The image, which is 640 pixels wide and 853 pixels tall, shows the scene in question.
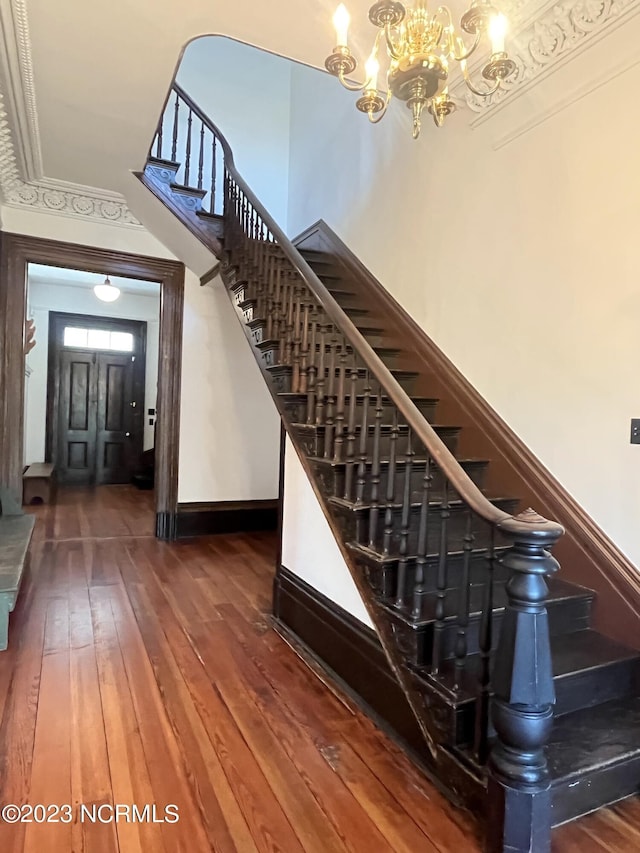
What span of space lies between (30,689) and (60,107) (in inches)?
124

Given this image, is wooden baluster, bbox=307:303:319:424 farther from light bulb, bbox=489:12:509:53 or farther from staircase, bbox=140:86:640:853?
light bulb, bbox=489:12:509:53

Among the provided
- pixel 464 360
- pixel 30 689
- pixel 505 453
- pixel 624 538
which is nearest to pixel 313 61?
pixel 464 360

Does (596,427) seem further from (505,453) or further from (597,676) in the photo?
(597,676)

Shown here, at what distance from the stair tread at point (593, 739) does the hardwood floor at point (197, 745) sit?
0.57 ft

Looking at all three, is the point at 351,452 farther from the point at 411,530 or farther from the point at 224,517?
the point at 224,517

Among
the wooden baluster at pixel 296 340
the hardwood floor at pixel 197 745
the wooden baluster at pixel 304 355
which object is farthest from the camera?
the wooden baluster at pixel 296 340

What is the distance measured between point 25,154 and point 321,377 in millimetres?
2864

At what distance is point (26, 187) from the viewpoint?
426 centimetres

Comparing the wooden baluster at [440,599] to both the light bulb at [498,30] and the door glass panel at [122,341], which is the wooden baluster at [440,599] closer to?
the light bulb at [498,30]

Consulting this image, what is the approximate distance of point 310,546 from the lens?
2.73 m

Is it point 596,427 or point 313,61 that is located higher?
point 313,61

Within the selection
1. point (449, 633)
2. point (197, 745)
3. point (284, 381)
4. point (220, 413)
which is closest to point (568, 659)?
point (449, 633)

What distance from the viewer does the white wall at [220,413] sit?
5008 millimetres

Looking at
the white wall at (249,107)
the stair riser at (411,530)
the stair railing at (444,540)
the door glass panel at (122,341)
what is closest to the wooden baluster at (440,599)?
the stair railing at (444,540)
